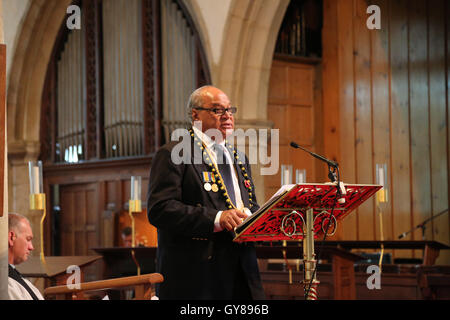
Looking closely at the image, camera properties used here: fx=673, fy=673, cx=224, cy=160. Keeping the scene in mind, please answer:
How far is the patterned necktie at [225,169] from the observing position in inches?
122

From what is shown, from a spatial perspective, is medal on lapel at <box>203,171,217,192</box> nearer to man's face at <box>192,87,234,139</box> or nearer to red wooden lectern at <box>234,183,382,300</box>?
man's face at <box>192,87,234,139</box>

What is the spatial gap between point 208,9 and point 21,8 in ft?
9.66

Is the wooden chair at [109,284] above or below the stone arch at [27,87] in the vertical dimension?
below

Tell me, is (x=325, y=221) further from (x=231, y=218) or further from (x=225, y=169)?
(x=225, y=169)

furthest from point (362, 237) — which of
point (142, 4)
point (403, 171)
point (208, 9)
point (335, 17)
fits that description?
point (142, 4)

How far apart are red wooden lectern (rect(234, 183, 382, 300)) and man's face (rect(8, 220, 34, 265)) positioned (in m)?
0.96

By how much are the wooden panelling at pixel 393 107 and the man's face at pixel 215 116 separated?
195 inches

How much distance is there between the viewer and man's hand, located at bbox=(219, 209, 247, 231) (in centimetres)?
278

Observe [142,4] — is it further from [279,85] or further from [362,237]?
[362,237]

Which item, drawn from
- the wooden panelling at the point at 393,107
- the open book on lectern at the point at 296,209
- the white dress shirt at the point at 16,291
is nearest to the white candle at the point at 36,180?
the white dress shirt at the point at 16,291

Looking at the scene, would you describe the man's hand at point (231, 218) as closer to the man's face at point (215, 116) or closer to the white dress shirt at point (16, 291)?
the man's face at point (215, 116)

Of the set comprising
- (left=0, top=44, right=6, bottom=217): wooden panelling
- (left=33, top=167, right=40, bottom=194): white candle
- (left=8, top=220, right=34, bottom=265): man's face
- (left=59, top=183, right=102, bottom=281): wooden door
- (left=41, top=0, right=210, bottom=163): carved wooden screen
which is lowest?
(left=59, top=183, right=102, bottom=281): wooden door

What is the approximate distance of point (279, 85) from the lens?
25.9 feet

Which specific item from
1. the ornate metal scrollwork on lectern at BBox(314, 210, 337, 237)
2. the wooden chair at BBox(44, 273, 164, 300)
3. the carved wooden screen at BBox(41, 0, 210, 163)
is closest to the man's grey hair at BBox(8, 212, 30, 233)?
the wooden chair at BBox(44, 273, 164, 300)
